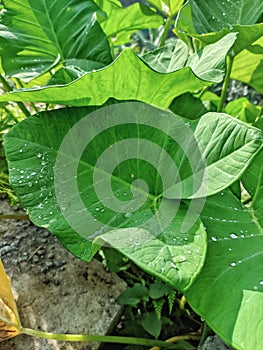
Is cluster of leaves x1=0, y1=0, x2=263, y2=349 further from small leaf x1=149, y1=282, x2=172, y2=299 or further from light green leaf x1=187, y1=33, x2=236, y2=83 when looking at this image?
small leaf x1=149, y1=282, x2=172, y2=299

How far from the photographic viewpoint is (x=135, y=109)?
866 mm

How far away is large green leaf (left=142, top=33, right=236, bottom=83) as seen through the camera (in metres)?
0.81

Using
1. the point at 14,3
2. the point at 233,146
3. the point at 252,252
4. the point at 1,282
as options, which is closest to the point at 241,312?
the point at 252,252

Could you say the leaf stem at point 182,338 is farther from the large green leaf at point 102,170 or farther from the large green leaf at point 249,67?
the large green leaf at point 249,67

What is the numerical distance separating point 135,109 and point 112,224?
0.74 ft

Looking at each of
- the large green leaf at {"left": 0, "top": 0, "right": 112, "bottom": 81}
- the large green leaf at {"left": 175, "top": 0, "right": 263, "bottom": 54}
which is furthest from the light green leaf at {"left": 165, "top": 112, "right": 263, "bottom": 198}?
the large green leaf at {"left": 0, "top": 0, "right": 112, "bottom": 81}

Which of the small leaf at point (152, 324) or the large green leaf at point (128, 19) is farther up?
the large green leaf at point (128, 19)

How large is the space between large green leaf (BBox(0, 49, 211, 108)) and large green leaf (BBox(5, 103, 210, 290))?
31 mm

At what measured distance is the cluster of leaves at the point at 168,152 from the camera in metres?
0.68

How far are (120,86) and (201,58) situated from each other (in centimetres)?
18

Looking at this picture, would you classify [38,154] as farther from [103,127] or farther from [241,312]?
[241,312]

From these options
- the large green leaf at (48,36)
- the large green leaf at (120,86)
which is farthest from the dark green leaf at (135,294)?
the large green leaf at (48,36)

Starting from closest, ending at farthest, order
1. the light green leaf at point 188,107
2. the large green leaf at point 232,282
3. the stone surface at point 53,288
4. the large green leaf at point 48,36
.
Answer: the large green leaf at point 232,282
the stone surface at point 53,288
the large green leaf at point 48,36
the light green leaf at point 188,107

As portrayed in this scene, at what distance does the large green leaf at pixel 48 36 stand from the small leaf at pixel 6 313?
1.54 ft
